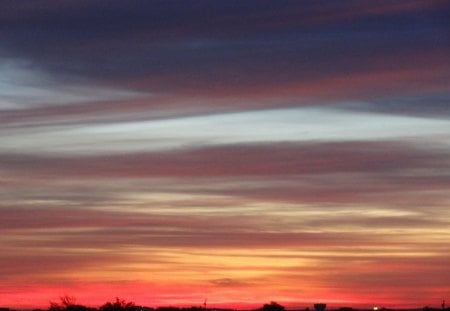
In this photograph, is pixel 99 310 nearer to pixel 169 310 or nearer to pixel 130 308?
pixel 130 308

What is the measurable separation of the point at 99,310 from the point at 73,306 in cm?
336

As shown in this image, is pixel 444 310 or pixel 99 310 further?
pixel 444 310

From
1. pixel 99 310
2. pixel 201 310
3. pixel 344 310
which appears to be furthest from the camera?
pixel 344 310

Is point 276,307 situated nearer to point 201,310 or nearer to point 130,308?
point 201,310

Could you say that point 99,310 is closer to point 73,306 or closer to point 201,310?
point 73,306

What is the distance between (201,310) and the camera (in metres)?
122

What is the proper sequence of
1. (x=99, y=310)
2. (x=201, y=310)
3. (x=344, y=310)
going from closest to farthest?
(x=99, y=310)
(x=201, y=310)
(x=344, y=310)

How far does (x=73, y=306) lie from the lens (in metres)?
109

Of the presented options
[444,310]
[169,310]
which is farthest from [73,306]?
[444,310]

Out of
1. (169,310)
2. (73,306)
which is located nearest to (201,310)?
(169,310)

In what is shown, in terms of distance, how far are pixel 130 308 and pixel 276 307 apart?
21859mm

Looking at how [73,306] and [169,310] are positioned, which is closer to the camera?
[73,306]

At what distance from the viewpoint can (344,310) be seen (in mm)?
139750

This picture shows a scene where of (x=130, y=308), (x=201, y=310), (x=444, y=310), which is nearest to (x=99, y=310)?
(x=130, y=308)
